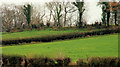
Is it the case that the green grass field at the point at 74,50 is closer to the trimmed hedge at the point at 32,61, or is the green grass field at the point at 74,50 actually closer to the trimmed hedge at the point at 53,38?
the trimmed hedge at the point at 32,61

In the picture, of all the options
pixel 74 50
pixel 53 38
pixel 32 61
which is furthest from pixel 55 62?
pixel 53 38

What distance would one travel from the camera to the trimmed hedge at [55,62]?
6.48 metres

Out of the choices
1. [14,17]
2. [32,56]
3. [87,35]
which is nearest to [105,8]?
[87,35]

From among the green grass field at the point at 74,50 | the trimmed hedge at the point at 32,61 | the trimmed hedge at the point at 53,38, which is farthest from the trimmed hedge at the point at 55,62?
the trimmed hedge at the point at 53,38

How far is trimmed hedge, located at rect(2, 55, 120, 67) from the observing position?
6484 mm

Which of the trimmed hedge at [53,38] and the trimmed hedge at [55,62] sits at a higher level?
the trimmed hedge at [55,62]

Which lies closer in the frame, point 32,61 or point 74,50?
point 32,61

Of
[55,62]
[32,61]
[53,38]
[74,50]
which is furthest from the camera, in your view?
[53,38]

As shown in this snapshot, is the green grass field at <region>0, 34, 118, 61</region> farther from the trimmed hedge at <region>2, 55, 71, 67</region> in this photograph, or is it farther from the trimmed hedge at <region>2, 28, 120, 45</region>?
the trimmed hedge at <region>2, 28, 120, 45</region>

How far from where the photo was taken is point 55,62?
7016mm

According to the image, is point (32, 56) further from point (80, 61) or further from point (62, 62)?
point (80, 61)

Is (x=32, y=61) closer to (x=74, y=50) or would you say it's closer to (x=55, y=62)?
(x=55, y=62)

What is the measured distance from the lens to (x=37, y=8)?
37.0 meters

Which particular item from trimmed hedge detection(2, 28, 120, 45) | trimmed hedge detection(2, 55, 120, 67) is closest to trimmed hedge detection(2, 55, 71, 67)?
trimmed hedge detection(2, 55, 120, 67)
